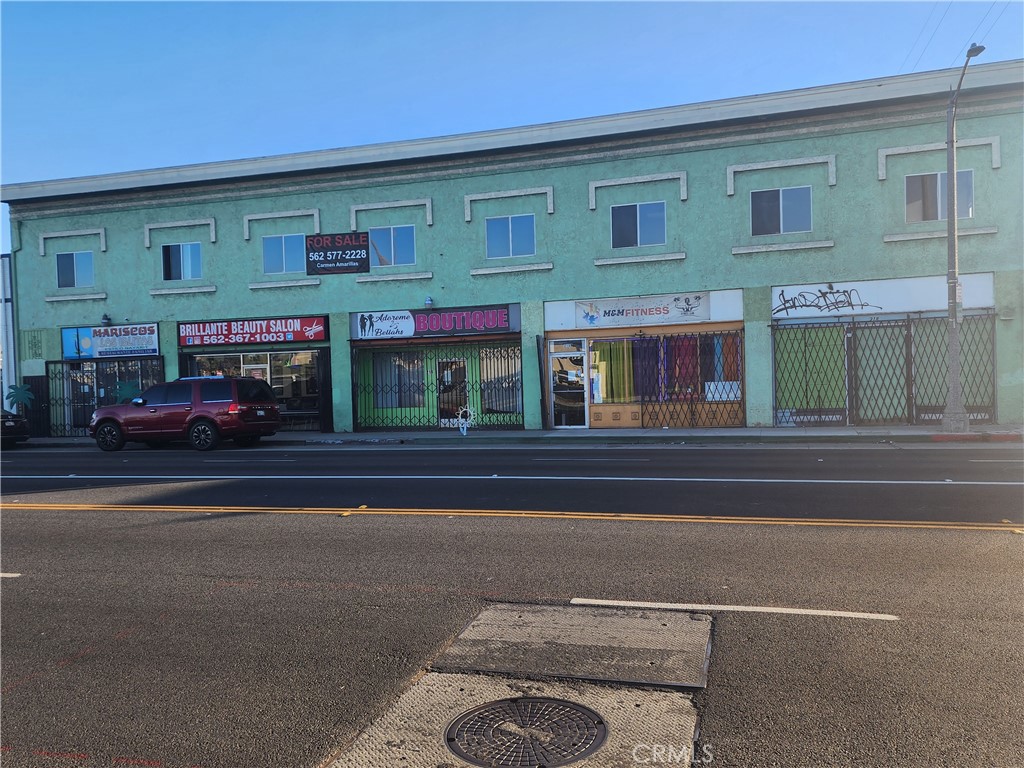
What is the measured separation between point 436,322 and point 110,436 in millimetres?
9256

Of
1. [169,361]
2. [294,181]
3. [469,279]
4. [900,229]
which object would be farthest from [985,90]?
[169,361]

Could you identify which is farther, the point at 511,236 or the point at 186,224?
the point at 186,224

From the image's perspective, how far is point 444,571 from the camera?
654 cm

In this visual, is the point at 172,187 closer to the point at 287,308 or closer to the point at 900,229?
the point at 287,308

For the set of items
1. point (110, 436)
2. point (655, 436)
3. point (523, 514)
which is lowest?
point (523, 514)

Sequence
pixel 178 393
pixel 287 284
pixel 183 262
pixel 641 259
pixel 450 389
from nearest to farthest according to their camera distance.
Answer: pixel 178 393 → pixel 641 259 → pixel 450 389 → pixel 287 284 → pixel 183 262

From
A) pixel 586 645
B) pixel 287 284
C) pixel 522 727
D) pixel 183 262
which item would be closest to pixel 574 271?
pixel 287 284

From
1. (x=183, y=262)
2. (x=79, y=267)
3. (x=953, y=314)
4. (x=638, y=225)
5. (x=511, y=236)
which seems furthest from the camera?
(x=79, y=267)

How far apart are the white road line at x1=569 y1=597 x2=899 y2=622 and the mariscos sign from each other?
66.3 ft

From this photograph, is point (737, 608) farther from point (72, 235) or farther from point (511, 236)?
point (72, 235)

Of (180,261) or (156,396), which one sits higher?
(180,261)

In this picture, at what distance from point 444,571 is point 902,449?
1192 centimetres
